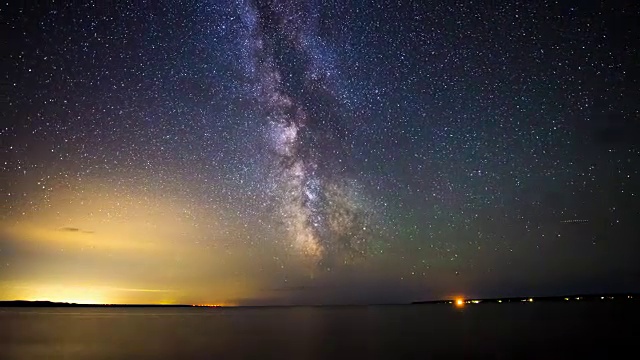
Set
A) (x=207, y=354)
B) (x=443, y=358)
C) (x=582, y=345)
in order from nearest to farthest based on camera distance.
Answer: (x=443, y=358) → (x=207, y=354) → (x=582, y=345)

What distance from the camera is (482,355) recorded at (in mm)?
25297

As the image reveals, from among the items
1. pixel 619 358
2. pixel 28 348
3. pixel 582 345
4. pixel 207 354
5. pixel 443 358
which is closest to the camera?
pixel 619 358

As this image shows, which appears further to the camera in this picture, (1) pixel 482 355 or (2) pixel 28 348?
(2) pixel 28 348

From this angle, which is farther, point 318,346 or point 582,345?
point 318,346

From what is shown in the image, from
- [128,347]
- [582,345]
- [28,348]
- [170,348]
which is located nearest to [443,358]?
[582,345]

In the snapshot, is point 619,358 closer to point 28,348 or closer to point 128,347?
point 128,347

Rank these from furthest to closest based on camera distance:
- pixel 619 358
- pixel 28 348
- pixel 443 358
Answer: pixel 28 348 → pixel 443 358 → pixel 619 358

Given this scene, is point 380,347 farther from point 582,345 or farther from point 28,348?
point 28,348

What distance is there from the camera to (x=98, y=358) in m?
25.6

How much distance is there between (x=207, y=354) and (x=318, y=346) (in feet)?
26.8

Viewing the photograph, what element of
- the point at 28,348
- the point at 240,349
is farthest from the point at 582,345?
the point at 28,348

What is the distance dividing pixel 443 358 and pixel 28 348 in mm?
28235

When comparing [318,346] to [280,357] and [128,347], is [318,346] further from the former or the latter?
[128,347]

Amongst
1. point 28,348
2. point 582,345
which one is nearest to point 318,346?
point 582,345
